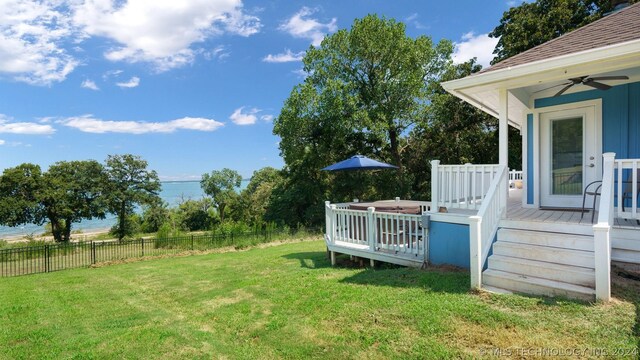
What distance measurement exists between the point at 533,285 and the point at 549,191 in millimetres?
3378

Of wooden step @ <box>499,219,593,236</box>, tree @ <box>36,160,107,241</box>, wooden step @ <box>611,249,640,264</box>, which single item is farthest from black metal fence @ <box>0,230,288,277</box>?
tree @ <box>36,160,107,241</box>

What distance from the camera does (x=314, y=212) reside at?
1941cm

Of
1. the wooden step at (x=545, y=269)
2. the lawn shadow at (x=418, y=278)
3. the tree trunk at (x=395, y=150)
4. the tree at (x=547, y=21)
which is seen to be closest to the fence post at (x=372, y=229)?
the lawn shadow at (x=418, y=278)

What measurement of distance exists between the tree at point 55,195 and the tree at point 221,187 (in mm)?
9476

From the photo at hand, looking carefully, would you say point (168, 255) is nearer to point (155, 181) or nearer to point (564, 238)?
point (564, 238)

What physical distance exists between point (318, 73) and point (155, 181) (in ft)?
79.8

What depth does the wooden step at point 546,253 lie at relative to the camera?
4031 mm

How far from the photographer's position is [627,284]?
3869 millimetres

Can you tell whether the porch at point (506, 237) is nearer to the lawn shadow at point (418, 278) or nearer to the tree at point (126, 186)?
the lawn shadow at point (418, 278)

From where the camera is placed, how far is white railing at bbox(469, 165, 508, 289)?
167 inches

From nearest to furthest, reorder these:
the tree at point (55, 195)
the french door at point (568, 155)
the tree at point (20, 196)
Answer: the french door at point (568, 155) → the tree at point (20, 196) → the tree at point (55, 195)

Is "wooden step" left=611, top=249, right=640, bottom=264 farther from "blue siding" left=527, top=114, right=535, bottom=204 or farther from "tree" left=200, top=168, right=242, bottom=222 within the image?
"tree" left=200, top=168, right=242, bottom=222

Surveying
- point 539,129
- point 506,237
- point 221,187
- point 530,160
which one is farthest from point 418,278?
point 221,187

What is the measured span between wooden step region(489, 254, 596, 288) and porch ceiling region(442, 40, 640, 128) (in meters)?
2.86
